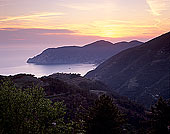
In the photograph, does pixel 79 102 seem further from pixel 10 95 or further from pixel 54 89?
pixel 10 95

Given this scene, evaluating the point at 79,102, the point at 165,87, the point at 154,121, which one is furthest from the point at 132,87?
the point at 154,121

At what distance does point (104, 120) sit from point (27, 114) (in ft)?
27.3

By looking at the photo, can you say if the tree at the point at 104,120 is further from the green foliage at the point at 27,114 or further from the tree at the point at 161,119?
the tree at the point at 161,119

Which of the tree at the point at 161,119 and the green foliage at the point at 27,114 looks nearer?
the green foliage at the point at 27,114

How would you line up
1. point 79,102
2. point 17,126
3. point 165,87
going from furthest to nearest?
1. point 165,87
2. point 79,102
3. point 17,126

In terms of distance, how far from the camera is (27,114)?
64.4ft

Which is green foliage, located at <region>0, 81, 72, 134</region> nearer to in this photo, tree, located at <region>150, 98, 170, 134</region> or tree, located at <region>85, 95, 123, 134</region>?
tree, located at <region>85, 95, 123, 134</region>

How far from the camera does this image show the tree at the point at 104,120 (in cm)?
2197

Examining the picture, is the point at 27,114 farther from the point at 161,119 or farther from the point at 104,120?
the point at 161,119

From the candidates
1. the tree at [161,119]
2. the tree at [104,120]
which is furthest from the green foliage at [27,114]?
the tree at [161,119]

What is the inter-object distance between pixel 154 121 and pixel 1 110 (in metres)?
19.6

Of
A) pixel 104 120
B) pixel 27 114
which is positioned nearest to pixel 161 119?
pixel 104 120

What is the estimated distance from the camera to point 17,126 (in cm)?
1912

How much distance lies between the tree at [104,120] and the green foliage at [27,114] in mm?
3057
